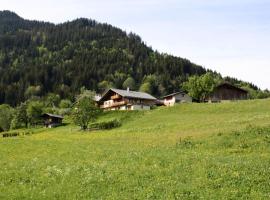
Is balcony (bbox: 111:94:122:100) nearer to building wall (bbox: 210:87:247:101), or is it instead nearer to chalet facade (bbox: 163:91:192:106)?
chalet facade (bbox: 163:91:192:106)

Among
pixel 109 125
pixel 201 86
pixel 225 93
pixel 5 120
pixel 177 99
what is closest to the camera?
pixel 109 125

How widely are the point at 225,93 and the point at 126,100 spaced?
111 feet

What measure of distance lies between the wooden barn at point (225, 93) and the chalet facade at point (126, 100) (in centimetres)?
1967

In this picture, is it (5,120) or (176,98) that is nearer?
(5,120)

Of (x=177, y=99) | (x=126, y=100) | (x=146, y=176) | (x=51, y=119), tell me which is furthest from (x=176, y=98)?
(x=146, y=176)

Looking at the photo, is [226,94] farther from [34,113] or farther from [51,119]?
[34,113]

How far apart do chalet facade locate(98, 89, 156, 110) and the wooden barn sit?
64.5 feet

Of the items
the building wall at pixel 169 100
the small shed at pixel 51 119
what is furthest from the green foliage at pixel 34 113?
the building wall at pixel 169 100

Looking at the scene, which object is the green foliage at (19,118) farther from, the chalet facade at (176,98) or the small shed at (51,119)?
the chalet facade at (176,98)

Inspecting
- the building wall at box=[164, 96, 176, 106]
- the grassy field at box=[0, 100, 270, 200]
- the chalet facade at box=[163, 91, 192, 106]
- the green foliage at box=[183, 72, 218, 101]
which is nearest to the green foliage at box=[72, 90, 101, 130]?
the green foliage at box=[183, 72, 218, 101]

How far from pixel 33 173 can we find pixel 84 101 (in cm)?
6640

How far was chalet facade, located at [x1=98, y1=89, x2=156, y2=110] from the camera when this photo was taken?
480 feet

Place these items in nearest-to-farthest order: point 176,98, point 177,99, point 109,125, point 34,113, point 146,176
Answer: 1. point 146,176
2. point 109,125
3. point 34,113
4. point 176,98
5. point 177,99

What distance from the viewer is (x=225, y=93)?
516 feet
